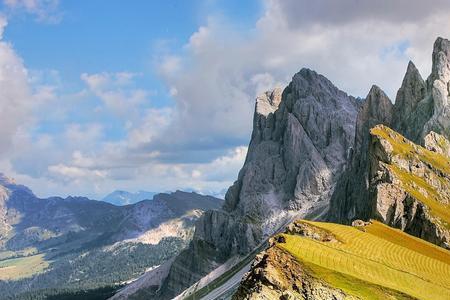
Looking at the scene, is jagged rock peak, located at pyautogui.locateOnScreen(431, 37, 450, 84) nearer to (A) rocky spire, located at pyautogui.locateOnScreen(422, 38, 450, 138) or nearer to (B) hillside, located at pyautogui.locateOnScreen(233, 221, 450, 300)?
(A) rocky spire, located at pyautogui.locateOnScreen(422, 38, 450, 138)

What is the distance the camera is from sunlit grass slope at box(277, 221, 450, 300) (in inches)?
2247

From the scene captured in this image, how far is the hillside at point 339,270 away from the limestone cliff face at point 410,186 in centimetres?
2688

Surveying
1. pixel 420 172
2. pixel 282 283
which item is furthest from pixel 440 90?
pixel 282 283

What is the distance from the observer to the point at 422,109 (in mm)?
192125

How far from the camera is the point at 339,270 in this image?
195 ft

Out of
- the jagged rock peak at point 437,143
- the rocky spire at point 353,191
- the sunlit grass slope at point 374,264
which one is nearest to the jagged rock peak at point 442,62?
the jagged rock peak at point 437,143

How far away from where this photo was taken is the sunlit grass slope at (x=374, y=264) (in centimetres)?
5706

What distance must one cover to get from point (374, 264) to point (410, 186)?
66.5 metres

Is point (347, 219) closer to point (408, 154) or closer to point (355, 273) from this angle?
point (408, 154)

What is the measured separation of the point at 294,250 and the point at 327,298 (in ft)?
26.2

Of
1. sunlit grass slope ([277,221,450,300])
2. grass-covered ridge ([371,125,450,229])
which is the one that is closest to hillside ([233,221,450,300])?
sunlit grass slope ([277,221,450,300])

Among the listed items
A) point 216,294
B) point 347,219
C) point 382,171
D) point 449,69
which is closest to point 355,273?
point 382,171

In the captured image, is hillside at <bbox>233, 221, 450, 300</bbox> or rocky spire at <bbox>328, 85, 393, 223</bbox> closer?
hillside at <bbox>233, 221, 450, 300</bbox>

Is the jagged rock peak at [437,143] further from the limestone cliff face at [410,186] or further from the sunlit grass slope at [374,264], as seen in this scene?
the sunlit grass slope at [374,264]
